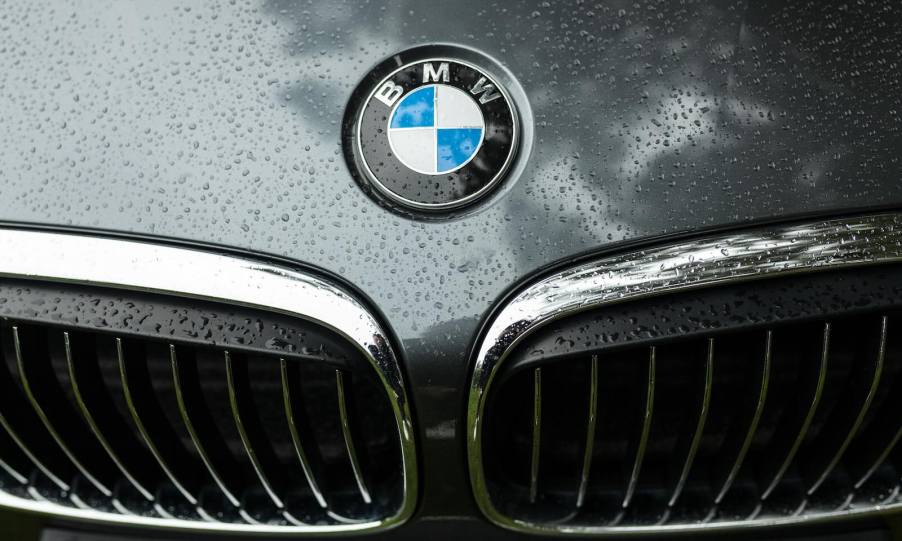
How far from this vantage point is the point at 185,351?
1.27 metres

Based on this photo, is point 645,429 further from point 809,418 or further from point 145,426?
point 145,426

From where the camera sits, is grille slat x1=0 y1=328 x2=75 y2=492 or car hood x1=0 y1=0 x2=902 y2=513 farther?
grille slat x1=0 y1=328 x2=75 y2=492

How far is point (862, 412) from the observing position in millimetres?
1288

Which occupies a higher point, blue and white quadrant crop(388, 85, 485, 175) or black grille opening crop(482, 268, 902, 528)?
blue and white quadrant crop(388, 85, 485, 175)

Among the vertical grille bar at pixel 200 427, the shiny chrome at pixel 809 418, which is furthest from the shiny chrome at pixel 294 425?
the shiny chrome at pixel 809 418

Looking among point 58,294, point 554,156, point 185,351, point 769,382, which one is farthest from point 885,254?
point 58,294

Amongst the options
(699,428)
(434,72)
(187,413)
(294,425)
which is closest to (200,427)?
(187,413)

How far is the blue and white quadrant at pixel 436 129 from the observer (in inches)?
49.6

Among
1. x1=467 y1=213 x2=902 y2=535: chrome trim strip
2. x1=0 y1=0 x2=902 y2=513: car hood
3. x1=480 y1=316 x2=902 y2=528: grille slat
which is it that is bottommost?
x1=480 y1=316 x2=902 y2=528: grille slat

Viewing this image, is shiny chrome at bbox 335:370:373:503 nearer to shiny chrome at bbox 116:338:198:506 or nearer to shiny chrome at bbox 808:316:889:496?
shiny chrome at bbox 116:338:198:506

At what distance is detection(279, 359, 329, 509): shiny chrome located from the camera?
1253 millimetres

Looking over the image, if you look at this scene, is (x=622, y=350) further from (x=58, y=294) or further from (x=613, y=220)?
(x=58, y=294)

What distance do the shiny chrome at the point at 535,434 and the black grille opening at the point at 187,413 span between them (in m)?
0.22

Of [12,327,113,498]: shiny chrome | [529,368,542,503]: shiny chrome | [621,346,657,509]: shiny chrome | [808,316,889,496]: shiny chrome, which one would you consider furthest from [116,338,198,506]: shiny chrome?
[808,316,889,496]: shiny chrome
